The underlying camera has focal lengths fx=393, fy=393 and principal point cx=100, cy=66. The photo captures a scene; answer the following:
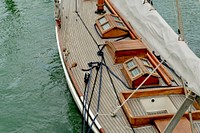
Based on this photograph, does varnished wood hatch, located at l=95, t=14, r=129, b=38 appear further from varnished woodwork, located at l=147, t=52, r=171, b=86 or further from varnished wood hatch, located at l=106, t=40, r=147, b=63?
varnished woodwork, located at l=147, t=52, r=171, b=86

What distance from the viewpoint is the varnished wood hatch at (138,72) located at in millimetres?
11219

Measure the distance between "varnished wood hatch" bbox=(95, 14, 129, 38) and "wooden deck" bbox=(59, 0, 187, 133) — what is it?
0.90ft

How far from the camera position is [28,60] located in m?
17.0

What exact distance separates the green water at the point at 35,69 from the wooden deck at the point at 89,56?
175cm

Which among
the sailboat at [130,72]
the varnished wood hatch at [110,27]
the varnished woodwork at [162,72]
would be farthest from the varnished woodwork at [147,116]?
the varnished wood hatch at [110,27]

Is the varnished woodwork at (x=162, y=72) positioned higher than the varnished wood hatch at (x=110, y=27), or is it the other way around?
the varnished wood hatch at (x=110, y=27)

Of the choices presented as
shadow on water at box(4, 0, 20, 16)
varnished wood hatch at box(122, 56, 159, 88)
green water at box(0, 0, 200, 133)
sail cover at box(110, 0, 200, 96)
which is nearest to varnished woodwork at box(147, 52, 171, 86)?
varnished wood hatch at box(122, 56, 159, 88)

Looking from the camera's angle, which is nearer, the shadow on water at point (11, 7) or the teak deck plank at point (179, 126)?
the teak deck plank at point (179, 126)

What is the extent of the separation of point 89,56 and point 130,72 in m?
2.09

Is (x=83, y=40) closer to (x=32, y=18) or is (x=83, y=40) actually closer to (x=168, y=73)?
(x=168, y=73)

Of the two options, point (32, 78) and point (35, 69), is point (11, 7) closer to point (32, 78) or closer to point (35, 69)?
point (35, 69)

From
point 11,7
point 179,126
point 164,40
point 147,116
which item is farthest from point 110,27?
point 11,7

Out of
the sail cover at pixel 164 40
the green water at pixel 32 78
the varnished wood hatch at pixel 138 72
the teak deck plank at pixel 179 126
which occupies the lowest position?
the green water at pixel 32 78

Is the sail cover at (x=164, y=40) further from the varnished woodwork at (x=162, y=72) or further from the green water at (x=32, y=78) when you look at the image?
the green water at (x=32, y=78)
